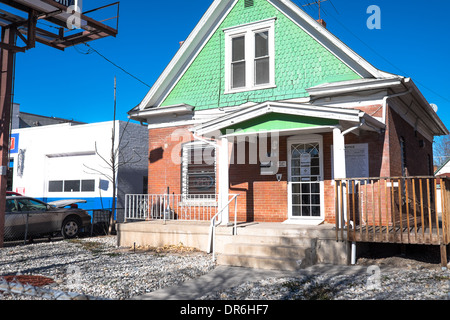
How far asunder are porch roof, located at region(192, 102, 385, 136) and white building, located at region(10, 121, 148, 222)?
29.4 ft

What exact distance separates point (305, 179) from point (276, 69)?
10.3 ft

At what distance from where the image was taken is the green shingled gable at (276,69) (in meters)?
10.6

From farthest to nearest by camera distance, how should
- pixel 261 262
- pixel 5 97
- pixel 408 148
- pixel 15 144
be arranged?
pixel 15 144, pixel 408 148, pixel 5 97, pixel 261 262

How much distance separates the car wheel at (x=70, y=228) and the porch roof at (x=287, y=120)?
6.52 metres

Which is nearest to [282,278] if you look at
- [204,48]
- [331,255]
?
[331,255]

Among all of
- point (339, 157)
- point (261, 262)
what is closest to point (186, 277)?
point (261, 262)

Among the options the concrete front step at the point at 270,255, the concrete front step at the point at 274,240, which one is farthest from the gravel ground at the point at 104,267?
the concrete front step at the point at 274,240

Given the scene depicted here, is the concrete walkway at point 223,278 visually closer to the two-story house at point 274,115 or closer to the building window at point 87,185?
the two-story house at point 274,115

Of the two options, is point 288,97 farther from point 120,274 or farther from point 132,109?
point 120,274

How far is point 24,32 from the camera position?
1209 centimetres

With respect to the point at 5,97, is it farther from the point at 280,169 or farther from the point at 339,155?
the point at 339,155

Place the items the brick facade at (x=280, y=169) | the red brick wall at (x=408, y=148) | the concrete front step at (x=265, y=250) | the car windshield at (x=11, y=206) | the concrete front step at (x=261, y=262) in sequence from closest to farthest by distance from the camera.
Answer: the concrete front step at (x=261, y=262), the concrete front step at (x=265, y=250), the brick facade at (x=280, y=169), the red brick wall at (x=408, y=148), the car windshield at (x=11, y=206)

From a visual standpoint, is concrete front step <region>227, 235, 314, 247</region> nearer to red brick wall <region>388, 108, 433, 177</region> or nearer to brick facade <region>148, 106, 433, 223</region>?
brick facade <region>148, 106, 433, 223</region>
